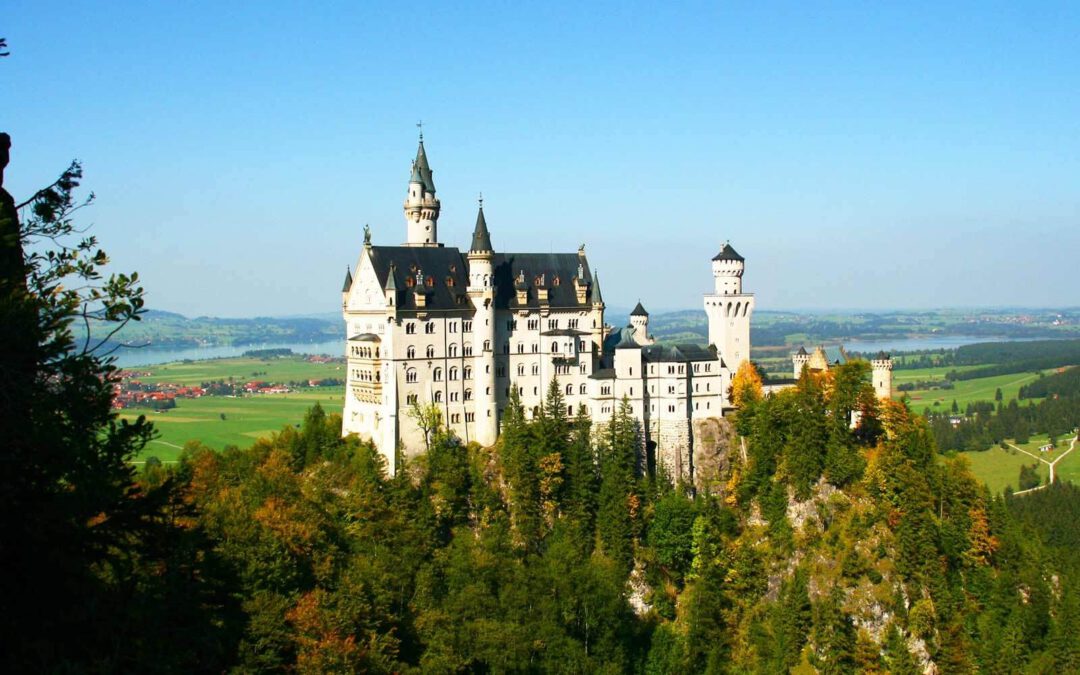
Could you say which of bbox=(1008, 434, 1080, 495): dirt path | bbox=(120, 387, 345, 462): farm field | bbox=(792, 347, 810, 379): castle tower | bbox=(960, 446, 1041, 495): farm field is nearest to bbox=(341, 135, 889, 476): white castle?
bbox=(792, 347, 810, 379): castle tower

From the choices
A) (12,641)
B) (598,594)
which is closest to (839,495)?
(598,594)

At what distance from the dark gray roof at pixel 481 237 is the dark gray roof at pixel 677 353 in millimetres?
15182

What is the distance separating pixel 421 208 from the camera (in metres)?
88.6

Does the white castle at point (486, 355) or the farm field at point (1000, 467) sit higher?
→ the white castle at point (486, 355)

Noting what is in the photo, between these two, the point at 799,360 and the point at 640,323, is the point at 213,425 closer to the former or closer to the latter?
the point at 640,323

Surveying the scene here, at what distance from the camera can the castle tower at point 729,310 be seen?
295 feet

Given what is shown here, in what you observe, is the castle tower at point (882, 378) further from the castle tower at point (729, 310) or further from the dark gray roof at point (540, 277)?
the dark gray roof at point (540, 277)

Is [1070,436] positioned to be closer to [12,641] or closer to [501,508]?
[501,508]

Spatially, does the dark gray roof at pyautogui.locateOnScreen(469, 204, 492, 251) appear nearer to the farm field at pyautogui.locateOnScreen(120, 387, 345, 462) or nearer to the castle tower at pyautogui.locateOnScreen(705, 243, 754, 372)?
Result: the castle tower at pyautogui.locateOnScreen(705, 243, 754, 372)

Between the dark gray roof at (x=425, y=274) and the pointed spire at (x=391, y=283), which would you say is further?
the dark gray roof at (x=425, y=274)

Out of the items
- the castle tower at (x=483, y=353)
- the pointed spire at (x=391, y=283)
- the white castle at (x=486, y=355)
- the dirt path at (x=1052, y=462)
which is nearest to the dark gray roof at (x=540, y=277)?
the white castle at (x=486, y=355)

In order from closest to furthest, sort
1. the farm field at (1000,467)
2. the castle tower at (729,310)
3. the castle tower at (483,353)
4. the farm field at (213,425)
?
the castle tower at (483,353) → the castle tower at (729,310) → the farm field at (213,425) → the farm field at (1000,467)

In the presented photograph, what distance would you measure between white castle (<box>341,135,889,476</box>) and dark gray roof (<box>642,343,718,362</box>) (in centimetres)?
10

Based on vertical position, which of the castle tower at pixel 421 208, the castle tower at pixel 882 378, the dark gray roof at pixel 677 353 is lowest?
the castle tower at pixel 882 378
